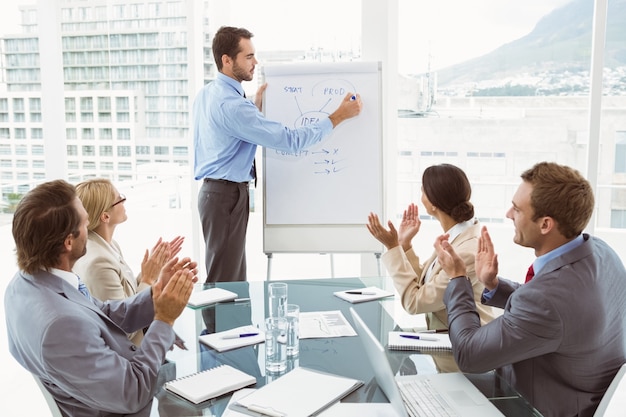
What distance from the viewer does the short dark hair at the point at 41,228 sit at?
4.76 feet

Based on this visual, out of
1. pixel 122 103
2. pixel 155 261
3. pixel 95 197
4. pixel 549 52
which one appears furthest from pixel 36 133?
pixel 549 52

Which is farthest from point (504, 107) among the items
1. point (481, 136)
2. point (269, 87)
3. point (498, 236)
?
point (269, 87)

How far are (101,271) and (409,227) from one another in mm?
1232

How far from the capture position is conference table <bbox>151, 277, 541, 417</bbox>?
4.83ft

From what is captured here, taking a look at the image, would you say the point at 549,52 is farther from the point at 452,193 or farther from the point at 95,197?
the point at 95,197

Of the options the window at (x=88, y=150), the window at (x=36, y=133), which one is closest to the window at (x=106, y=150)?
the window at (x=88, y=150)

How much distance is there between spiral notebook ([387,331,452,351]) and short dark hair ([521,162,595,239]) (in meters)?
0.48

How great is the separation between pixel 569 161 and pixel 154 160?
3135mm

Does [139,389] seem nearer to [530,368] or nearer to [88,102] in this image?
[530,368]

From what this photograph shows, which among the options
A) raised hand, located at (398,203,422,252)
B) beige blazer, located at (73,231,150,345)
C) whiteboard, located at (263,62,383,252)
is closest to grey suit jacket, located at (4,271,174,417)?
beige blazer, located at (73,231,150,345)

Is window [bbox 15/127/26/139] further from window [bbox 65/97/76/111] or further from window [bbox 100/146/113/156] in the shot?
window [bbox 100/146/113/156]

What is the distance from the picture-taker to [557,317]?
1.46 m

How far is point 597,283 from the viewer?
4.94 feet

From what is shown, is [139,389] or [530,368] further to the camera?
[530,368]
